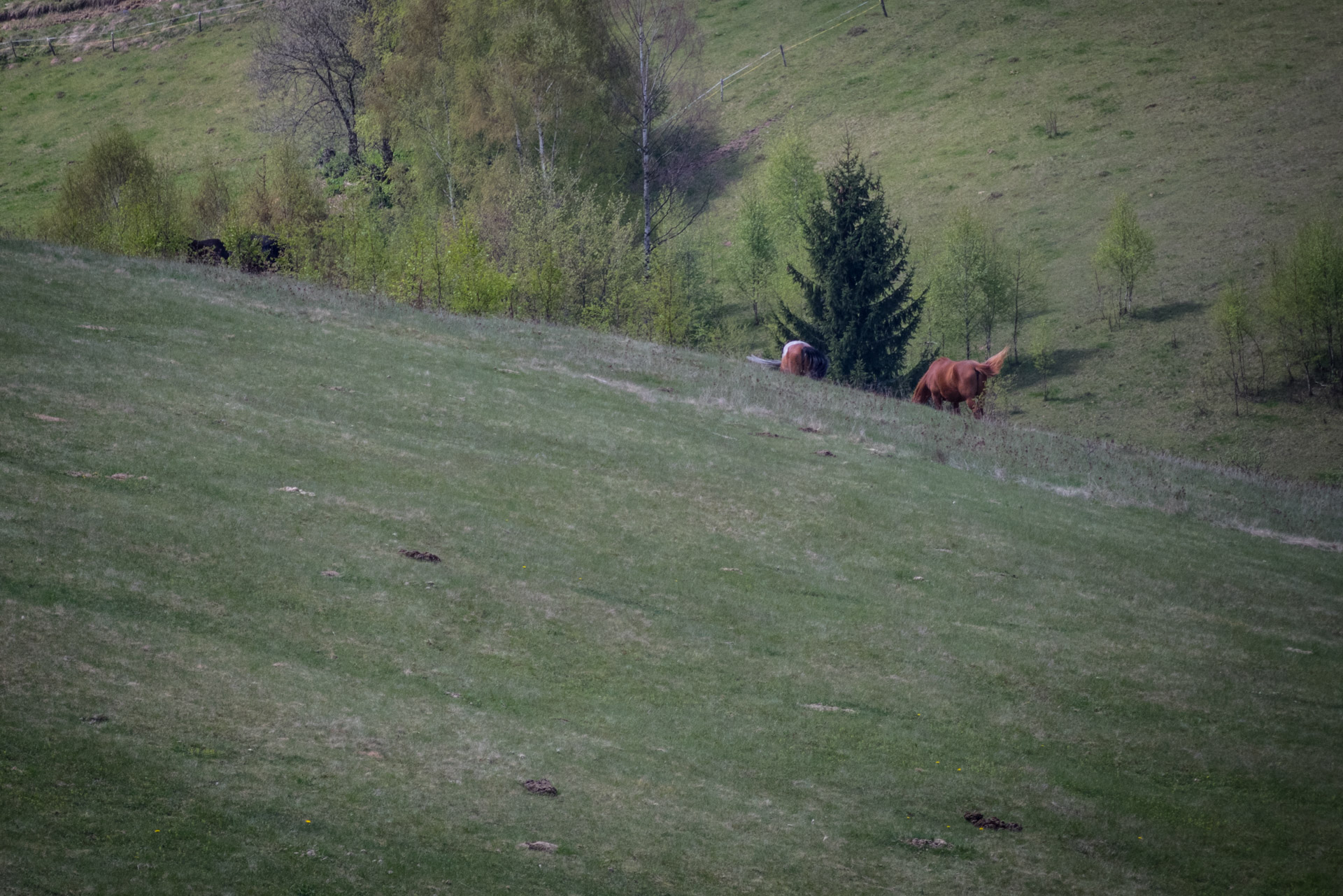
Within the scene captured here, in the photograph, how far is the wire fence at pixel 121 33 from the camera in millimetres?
107500

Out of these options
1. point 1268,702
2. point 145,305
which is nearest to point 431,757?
point 1268,702

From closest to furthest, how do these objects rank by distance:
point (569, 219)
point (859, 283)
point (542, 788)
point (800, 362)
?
1. point (542, 788)
2. point (800, 362)
3. point (859, 283)
4. point (569, 219)

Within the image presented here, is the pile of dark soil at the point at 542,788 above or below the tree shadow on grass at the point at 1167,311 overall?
below

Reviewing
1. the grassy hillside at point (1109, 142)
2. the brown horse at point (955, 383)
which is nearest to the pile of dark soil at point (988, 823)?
the brown horse at point (955, 383)

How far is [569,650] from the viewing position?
531 inches

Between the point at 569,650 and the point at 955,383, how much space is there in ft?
95.1

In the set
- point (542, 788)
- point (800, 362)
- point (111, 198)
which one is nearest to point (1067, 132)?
point (800, 362)

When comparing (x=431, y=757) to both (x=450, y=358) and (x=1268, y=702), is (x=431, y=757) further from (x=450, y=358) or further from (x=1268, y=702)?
(x=450, y=358)

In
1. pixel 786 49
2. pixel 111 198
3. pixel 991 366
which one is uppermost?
pixel 786 49

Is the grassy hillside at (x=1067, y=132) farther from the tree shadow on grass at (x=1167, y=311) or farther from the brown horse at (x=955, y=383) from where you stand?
the brown horse at (x=955, y=383)

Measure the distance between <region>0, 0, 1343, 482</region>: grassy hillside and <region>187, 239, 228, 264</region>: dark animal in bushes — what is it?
122ft

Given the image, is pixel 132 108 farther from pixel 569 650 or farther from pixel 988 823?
pixel 988 823

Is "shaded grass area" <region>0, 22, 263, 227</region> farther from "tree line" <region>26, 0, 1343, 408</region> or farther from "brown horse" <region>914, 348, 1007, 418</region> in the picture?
"brown horse" <region>914, 348, 1007, 418</region>

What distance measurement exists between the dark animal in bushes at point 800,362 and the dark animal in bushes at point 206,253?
2334cm
